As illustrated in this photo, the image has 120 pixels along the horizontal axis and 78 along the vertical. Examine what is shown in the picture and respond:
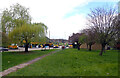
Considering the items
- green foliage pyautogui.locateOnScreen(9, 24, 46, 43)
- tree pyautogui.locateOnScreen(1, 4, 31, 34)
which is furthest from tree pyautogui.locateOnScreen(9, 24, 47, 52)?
tree pyautogui.locateOnScreen(1, 4, 31, 34)

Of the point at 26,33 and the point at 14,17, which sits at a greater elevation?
the point at 14,17

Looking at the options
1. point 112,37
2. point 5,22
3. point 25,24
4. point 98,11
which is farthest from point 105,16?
point 5,22

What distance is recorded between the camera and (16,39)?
22.8 metres

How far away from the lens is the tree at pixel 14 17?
22.8 m

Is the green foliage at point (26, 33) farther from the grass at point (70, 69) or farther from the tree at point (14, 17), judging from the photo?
the grass at point (70, 69)

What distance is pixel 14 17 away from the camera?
2402 cm

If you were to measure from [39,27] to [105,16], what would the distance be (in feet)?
39.6

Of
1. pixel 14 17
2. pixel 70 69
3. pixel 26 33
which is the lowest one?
pixel 70 69

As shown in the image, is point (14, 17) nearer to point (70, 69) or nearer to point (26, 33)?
point (26, 33)

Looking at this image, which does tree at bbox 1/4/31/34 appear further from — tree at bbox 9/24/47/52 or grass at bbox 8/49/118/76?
grass at bbox 8/49/118/76

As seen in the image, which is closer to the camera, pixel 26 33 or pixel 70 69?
pixel 70 69

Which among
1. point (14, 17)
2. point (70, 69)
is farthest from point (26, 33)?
point (70, 69)

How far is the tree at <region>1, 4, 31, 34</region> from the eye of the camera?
22.8 m

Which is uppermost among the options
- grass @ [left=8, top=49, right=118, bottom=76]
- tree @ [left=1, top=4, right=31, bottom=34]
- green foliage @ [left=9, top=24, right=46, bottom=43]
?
tree @ [left=1, top=4, right=31, bottom=34]
